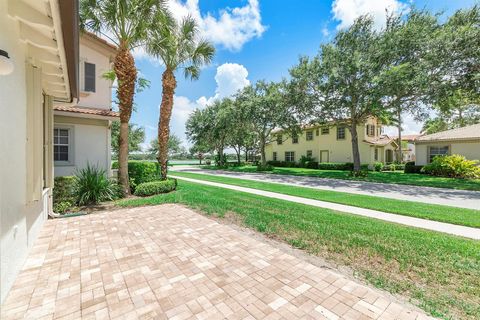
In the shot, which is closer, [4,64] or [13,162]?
[4,64]

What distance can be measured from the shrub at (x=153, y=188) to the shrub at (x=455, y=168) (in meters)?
21.0

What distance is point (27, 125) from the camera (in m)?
3.83

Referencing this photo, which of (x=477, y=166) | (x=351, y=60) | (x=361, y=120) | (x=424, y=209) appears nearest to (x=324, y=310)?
(x=424, y=209)

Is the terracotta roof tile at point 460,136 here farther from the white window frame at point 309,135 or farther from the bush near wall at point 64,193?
the bush near wall at point 64,193

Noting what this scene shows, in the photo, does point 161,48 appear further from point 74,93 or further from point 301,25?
point 301,25

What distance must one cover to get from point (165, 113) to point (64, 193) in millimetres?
5509

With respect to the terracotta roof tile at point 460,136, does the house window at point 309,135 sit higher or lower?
higher

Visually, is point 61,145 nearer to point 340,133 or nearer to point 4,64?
point 4,64

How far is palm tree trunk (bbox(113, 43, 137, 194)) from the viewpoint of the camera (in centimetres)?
861

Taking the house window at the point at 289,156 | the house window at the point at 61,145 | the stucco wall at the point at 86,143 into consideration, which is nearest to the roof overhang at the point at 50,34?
the stucco wall at the point at 86,143

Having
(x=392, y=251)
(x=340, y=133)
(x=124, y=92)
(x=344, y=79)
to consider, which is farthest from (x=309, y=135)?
(x=392, y=251)

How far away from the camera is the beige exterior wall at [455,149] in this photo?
18.2 meters

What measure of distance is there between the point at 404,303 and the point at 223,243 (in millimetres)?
2985

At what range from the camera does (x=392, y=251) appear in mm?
3996
